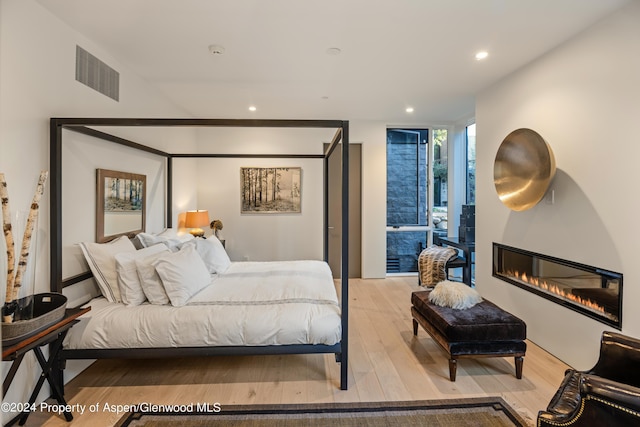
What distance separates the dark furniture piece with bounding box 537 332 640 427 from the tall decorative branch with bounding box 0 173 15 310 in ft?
9.48

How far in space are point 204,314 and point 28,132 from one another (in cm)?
168

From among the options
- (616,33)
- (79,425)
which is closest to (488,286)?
(616,33)

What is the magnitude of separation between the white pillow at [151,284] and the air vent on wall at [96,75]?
154cm

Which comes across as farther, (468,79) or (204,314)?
(468,79)

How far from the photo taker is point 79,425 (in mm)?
2139

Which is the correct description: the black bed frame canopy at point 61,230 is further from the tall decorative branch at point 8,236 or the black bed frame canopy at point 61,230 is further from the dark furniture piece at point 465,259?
the dark furniture piece at point 465,259

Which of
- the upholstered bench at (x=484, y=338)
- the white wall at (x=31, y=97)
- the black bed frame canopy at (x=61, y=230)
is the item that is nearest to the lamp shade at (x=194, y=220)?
the white wall at (x=31, y=97)

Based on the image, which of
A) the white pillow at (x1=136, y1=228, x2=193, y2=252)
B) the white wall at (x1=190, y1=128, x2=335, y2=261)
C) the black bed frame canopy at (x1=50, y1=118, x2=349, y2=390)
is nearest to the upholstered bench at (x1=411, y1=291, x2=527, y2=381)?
the black bed frame canopy at (x1=50, y1=118, x2=349, y2=390)

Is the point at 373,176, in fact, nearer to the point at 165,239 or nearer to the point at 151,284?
the point at 165,239

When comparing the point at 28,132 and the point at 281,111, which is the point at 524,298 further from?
the point at 28,132

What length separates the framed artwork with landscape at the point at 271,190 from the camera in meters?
5.53

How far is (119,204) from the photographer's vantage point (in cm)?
323

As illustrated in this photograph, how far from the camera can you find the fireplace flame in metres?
2.60

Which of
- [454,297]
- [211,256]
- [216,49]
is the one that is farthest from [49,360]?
[454,297]
